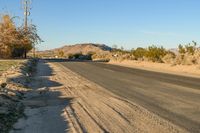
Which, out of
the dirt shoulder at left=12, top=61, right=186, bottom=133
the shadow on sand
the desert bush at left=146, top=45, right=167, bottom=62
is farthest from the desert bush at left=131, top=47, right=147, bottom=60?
the dirt shoulder at left=12, top=61, right=186, bottom=133

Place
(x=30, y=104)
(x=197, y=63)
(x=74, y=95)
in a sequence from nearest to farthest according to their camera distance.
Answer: (x=30, y=104) → (x=74, y=95) → (x=197, y=63)

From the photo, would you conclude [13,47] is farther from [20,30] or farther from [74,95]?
[74,95]

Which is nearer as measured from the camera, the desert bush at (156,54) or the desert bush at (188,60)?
the desert bush at (188,60)

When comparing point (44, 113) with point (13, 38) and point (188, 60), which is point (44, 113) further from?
point (13, 38)

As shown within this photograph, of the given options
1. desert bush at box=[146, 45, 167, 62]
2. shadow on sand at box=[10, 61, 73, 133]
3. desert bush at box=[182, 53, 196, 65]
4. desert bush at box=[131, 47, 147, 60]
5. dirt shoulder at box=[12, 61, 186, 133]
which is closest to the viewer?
dirt shoulder at box=[12, 61, 186, 133]

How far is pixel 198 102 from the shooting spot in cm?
1544

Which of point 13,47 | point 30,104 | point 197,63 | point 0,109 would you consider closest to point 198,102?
point 30,104

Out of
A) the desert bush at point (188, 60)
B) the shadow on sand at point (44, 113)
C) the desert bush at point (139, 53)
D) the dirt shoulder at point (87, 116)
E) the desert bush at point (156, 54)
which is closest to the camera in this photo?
the dirt shoulder at point (87, 116)

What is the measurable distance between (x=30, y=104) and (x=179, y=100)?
5.68 meters

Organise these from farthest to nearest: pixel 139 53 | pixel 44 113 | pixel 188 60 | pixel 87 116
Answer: pixel 139 53
pixel 188 60
pixel 44 113
pixel 87 116

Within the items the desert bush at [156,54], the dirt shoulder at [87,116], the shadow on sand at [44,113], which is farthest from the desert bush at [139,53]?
the dirt shoulder at [87,116]

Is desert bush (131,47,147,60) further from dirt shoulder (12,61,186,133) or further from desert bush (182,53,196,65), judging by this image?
dirt shoulder (12,61,186,133)

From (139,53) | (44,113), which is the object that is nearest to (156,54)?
(139,53)

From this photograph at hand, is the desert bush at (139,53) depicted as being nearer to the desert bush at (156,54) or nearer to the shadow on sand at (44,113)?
the desert bush at (156,54)
